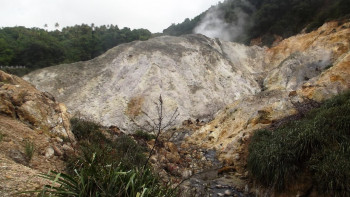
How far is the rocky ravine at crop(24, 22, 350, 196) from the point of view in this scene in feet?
47.9

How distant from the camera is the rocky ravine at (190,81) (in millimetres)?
14588

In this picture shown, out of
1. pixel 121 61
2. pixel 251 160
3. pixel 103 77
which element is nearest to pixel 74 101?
pixel 103 77

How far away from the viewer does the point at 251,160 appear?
23.2 feet

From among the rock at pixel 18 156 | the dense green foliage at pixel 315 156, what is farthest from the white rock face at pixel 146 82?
the rock at pixel 18 156

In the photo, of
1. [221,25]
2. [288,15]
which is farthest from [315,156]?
[221,25]

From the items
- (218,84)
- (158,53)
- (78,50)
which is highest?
(78,50)

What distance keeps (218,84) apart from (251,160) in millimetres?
15411

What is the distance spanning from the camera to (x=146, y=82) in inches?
788

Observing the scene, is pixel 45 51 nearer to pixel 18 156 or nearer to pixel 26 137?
pixel 26 137

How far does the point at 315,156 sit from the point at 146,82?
1568 cm

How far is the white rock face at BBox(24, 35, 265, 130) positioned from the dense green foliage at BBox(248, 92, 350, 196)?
1182cm

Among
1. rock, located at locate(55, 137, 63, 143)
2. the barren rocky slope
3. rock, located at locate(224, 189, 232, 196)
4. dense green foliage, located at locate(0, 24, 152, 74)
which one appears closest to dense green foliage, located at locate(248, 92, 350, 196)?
rock, located at locate(224, 189, 232, 196)

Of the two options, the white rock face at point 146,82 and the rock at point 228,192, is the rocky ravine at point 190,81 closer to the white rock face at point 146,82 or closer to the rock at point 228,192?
the white rock face at point 146,82

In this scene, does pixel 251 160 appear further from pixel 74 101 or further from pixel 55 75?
pixel 55 75
